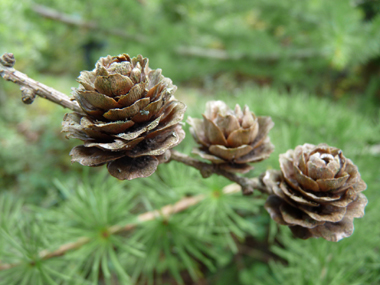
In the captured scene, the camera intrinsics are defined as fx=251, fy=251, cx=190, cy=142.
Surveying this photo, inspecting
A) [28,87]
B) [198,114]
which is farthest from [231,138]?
[198,114]

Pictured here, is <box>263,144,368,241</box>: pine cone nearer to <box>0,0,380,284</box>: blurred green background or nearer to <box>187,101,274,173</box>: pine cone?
<box>187,101,274,173</box>: pine cone

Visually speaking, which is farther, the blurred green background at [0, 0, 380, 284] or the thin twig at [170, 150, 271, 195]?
the blurred green background at [0, 0, 380, 284]

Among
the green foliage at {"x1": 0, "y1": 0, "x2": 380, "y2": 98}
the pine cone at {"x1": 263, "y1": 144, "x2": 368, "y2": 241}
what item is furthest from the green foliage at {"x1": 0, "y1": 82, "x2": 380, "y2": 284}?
the green foliage at {"x1": 0, "y1": 0, "x2": 380, "y2": 98}

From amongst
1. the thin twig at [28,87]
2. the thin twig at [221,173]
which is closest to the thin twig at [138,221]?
the thin twig at [221,173]

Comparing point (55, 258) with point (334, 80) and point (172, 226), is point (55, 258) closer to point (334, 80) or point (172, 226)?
point (172, 226)

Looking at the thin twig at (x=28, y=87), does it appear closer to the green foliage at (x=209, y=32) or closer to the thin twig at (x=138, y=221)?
the thin twig at (x=138, y=221)

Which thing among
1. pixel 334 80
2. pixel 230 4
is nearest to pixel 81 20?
pixel 230 4
